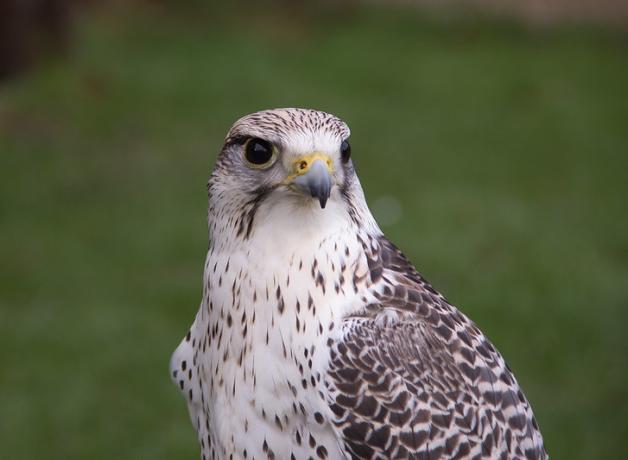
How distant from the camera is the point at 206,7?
1108 centimetres

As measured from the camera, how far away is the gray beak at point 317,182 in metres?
2.39

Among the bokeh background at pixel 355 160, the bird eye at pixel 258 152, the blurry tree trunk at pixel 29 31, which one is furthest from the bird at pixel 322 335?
the blurry tree trunk at pixel 29 31

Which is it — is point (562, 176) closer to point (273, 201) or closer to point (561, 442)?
point (561, 442)

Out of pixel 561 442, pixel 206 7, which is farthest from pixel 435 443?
pixel 206 7

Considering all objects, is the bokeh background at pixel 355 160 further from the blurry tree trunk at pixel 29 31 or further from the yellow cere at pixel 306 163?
the yellow cere at pixel 306 163

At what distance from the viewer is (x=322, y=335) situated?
8.36 ft

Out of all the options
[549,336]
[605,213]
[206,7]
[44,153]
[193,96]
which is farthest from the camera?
[206,7]

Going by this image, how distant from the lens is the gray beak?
2389 millimetres

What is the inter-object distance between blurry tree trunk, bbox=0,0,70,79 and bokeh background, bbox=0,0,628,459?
19mm

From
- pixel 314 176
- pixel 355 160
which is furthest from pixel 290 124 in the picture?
Answer: pixel 355 160

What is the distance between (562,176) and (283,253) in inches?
231

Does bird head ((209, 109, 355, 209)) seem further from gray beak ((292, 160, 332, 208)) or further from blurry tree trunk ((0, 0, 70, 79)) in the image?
blurry tree trunk ((0, 0, 70, 79))

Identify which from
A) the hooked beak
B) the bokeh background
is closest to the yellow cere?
the hooked beak

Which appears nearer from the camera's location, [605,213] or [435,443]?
[435,443]
